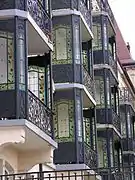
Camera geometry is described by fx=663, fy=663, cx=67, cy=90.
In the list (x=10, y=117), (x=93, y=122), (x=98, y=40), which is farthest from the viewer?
(x=98, y=40)

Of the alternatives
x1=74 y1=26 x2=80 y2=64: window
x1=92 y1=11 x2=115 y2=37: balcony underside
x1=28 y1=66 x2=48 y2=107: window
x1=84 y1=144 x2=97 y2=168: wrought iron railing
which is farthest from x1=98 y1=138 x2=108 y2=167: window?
x1=28 y1=66 x2=48 y2=107: window

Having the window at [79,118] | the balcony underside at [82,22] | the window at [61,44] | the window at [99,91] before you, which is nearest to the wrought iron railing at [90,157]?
the window at [79,118]

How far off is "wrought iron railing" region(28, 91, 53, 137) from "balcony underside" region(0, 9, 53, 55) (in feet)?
6.71

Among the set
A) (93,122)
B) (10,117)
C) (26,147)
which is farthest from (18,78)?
(93,122)

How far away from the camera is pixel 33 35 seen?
64.2ft

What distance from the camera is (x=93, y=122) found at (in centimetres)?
2991

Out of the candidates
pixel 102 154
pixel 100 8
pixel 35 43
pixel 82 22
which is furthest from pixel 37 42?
pixel 100 8

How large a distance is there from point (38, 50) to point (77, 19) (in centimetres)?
701

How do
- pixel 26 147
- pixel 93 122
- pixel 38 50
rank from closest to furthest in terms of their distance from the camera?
pixel 26 147 → pixel 38 50 → pixel 93 122

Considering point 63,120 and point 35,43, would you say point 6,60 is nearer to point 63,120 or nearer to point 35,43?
point 35,43

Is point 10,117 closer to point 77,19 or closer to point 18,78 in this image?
point 18,78

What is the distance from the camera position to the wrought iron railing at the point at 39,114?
17.9 metres

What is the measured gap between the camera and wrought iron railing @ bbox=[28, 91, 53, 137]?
17922 mm

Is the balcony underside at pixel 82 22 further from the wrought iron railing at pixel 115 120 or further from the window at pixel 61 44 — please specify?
the wrought iron railing at pixel 115 120
